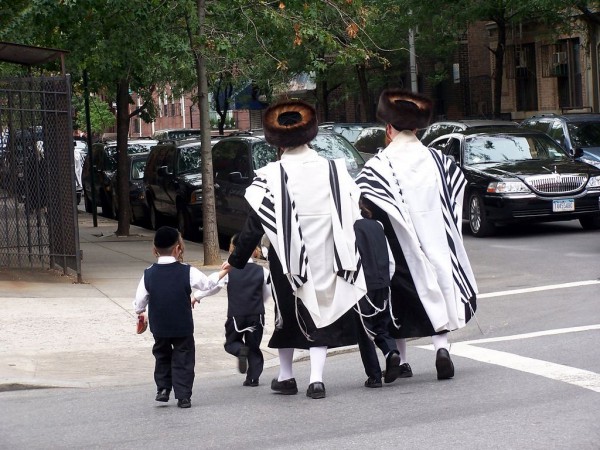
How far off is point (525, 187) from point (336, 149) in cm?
286

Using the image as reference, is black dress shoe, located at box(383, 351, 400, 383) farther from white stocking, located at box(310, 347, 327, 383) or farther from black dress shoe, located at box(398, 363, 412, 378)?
white stocking, located at box(310, 347, 327, 383)

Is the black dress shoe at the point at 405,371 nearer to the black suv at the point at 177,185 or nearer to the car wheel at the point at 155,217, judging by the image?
the black suv at the point at 177,185

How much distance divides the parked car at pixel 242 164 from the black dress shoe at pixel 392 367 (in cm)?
942

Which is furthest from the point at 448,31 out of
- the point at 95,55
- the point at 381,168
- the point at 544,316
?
the point at 381,168

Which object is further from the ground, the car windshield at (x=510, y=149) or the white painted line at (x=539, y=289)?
the car windshield at (x=510, y=149)

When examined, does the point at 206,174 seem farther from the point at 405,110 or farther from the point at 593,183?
the point at 405,110

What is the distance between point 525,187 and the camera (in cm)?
1877

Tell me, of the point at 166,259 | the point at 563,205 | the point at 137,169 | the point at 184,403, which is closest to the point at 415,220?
the point at 166,259

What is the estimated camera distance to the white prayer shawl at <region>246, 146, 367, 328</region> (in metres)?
8.34

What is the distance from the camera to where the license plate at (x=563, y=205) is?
1867 centimetres

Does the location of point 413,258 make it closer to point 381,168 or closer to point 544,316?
point 381,168

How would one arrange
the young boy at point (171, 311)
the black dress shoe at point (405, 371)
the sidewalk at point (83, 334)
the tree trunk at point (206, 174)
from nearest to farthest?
the young boy at point (171, 311) → the black dress shoe at point (405, 371) → the sidewalk at point (83, 334) → the tree trunk at point (206, 174)

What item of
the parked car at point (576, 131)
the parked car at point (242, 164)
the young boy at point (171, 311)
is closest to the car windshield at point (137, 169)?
the parked car at point (242, 164)

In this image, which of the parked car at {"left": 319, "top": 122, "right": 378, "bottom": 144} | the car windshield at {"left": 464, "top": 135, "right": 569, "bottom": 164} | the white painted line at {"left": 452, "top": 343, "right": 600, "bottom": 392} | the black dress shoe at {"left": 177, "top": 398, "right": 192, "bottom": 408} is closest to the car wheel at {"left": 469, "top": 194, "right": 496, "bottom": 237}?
the car windshield at {"left": 464, "top": 135, "right": 569, "bottom": 164}
